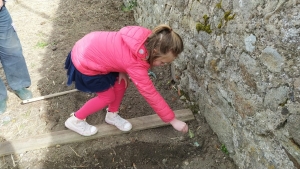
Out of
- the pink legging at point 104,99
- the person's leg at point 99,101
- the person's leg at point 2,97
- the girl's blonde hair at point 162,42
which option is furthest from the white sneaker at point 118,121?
the person's leg at point 2,97

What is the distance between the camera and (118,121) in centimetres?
316

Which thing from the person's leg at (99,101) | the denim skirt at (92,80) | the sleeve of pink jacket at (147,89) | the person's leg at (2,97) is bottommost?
the person's leg at (2,97)

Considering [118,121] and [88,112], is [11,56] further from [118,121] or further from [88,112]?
[118,121]

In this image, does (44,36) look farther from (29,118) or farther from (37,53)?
(29,118)

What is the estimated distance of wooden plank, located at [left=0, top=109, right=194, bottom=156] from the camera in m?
3.07

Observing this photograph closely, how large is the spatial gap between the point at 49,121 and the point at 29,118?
0.85 ft

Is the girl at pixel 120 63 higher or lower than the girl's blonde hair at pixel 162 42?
lower

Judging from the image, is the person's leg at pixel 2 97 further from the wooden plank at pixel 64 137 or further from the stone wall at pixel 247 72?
the stone wall at pixel 247 72

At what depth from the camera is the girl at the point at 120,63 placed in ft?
7.56

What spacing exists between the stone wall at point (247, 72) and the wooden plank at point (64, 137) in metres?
0.49

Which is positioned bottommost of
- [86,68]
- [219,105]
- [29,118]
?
[29,118]

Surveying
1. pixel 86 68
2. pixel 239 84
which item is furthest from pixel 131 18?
pixel 239 84

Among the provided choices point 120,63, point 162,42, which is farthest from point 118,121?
point 162,42

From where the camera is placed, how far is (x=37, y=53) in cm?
467
